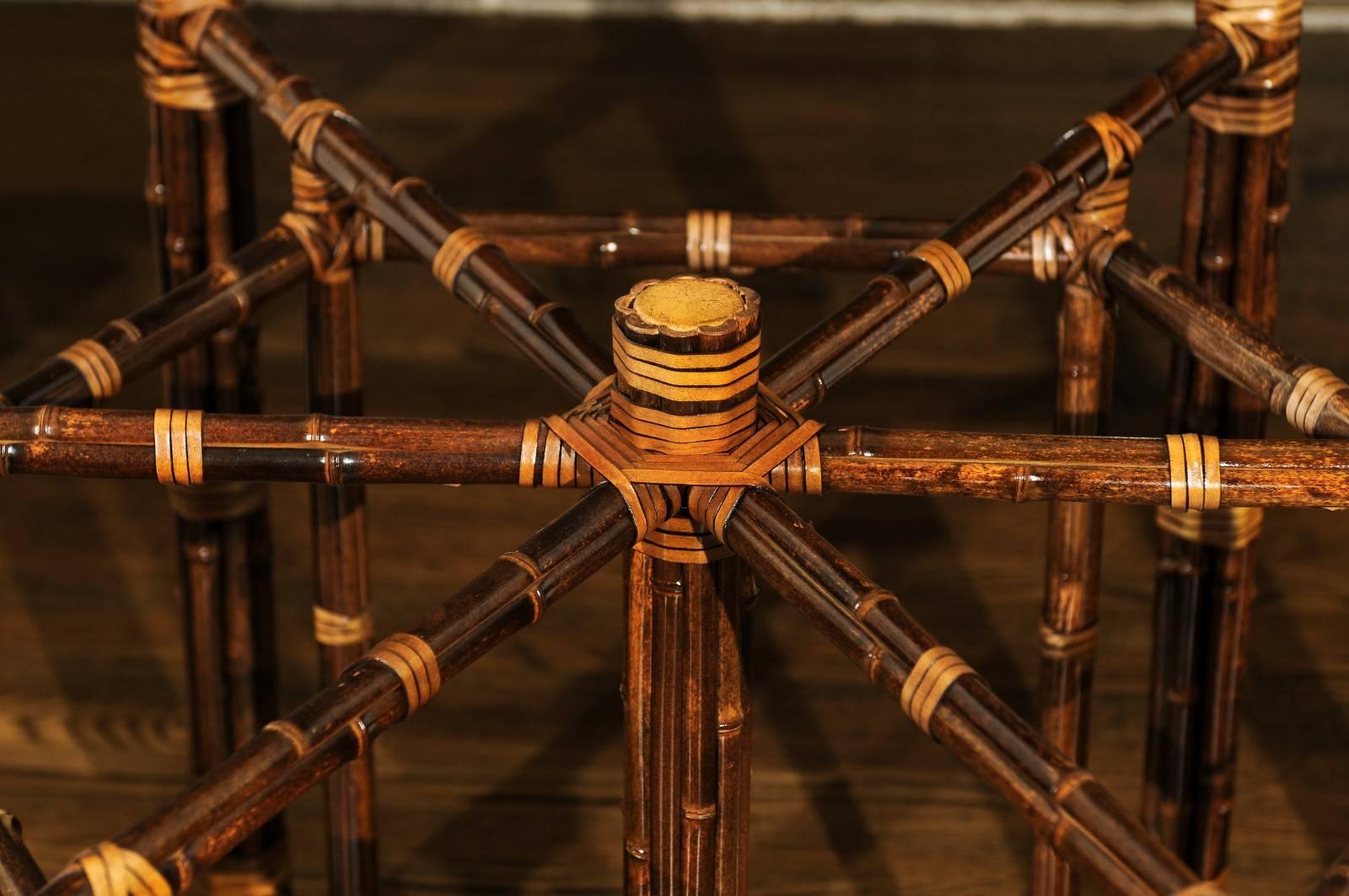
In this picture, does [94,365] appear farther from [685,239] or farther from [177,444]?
[685,239]

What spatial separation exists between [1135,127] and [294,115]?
482 millimetres

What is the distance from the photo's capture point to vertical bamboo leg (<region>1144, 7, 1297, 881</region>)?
47.6 inches

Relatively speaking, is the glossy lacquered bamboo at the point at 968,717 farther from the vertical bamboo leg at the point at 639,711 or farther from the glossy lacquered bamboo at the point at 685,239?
the glossy lacquered bamboo at the point at 685,239

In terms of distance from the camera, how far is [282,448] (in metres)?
0.94

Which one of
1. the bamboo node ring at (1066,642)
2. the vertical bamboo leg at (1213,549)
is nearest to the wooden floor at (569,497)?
the vertical bamboo leg at (1213,549)

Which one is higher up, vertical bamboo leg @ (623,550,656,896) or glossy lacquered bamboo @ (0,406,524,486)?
glossy lacquered bamboo @ (0,406,524,486)

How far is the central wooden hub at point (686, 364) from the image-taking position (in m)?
0.89

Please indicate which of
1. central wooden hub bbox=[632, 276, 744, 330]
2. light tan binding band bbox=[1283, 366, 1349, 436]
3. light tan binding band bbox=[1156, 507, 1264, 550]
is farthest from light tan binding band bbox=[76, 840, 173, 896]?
light tan binding band bbox=[1156, 507, 1264, 550]

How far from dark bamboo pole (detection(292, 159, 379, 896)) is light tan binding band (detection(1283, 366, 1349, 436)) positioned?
20.9 inches

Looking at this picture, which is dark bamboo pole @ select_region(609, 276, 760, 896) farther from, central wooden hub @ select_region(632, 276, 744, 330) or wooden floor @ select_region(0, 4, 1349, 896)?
wooden floor @ select_region(0, 4, 1349, 896)

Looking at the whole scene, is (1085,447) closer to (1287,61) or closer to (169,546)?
(1287,61)

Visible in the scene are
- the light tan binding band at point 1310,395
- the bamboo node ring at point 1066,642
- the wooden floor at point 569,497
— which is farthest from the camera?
the wooden floor at point 569,497

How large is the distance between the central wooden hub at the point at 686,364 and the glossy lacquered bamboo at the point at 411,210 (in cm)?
9

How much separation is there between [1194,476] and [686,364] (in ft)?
0.79
